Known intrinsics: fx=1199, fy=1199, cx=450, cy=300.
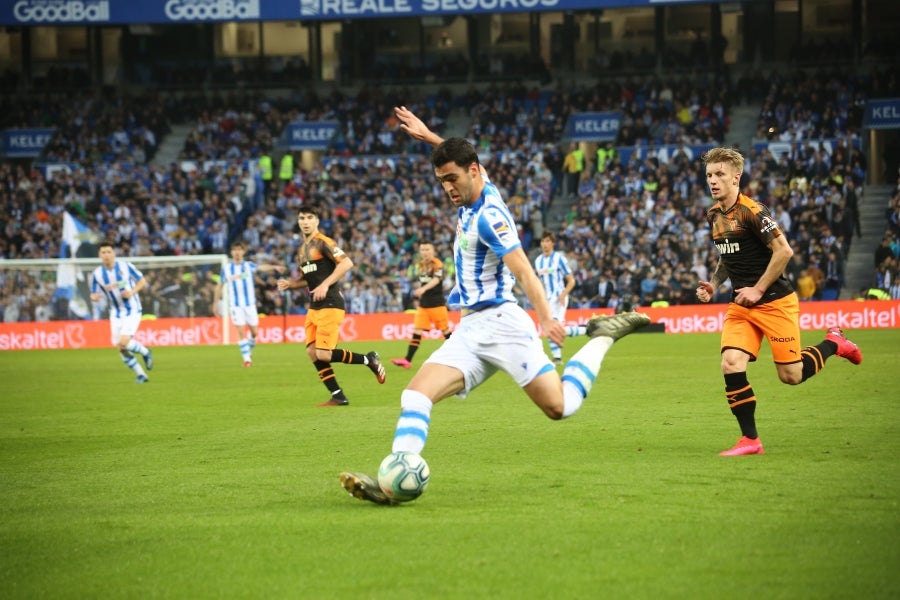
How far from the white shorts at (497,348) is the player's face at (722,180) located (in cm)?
279

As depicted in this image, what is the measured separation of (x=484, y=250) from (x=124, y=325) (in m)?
15.0

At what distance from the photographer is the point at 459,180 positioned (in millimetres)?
7426

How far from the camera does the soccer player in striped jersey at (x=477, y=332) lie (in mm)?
7387

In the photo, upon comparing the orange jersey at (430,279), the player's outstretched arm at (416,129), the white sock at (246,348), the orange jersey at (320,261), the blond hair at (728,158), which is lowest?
the white sock at (246,348)

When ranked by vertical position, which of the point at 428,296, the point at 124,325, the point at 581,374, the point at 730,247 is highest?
the point at 730,247

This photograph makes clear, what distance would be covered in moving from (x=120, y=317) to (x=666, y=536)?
16699mm

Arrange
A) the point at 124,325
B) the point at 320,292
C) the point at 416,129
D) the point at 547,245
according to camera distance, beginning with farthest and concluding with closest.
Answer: the point at 547,245 < the point at 124,325 < the point at 320,292 < the point at 416,129

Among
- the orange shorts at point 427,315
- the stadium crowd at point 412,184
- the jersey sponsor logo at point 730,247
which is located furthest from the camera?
the stadium crowd at point 412,184

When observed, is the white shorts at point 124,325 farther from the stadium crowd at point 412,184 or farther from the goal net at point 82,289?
the stadium crowd at point 412,184

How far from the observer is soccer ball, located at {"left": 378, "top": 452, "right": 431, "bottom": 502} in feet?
24.1

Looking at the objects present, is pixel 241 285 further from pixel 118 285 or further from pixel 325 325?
pixel 325 325

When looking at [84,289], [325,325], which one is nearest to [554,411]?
[325,325]

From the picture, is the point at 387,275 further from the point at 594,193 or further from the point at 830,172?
the point at 830,172

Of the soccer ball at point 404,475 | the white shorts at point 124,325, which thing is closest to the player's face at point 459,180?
the soccer ball at point 404,475
